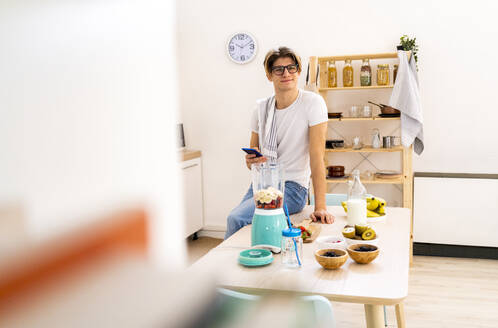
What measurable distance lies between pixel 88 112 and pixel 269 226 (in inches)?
55.0

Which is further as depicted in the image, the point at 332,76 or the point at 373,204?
the point at 332,76

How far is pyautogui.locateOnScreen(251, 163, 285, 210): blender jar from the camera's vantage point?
1507 mm

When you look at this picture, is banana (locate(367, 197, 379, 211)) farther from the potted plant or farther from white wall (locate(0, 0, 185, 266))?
white wall (locate(0, 0, 185, 266))

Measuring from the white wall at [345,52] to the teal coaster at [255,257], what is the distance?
1.92 m

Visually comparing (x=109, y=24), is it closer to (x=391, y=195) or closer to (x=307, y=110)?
(x=307, y=110)

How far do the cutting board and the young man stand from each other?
0.24ft

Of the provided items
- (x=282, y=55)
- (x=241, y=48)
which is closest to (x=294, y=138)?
(x=282, y=55)

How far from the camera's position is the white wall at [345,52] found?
3.46 metres

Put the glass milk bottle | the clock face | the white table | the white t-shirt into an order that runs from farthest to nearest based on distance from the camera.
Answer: the clock face
the white t-shirt
the glass milk bottle
the white table

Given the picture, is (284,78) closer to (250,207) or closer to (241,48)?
(250,207)

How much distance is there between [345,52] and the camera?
3.68 meters

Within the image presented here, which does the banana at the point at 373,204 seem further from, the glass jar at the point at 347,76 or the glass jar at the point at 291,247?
the glass jar at the point at 347,76

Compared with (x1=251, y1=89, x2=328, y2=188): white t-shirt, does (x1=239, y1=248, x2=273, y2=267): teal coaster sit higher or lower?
lower

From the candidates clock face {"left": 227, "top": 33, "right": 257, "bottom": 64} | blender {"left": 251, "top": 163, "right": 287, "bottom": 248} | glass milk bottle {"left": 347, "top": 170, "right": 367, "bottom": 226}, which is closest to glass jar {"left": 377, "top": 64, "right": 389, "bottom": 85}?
clock face {"left": 227, "top": 33, "right": 257, "bottom": 64}
